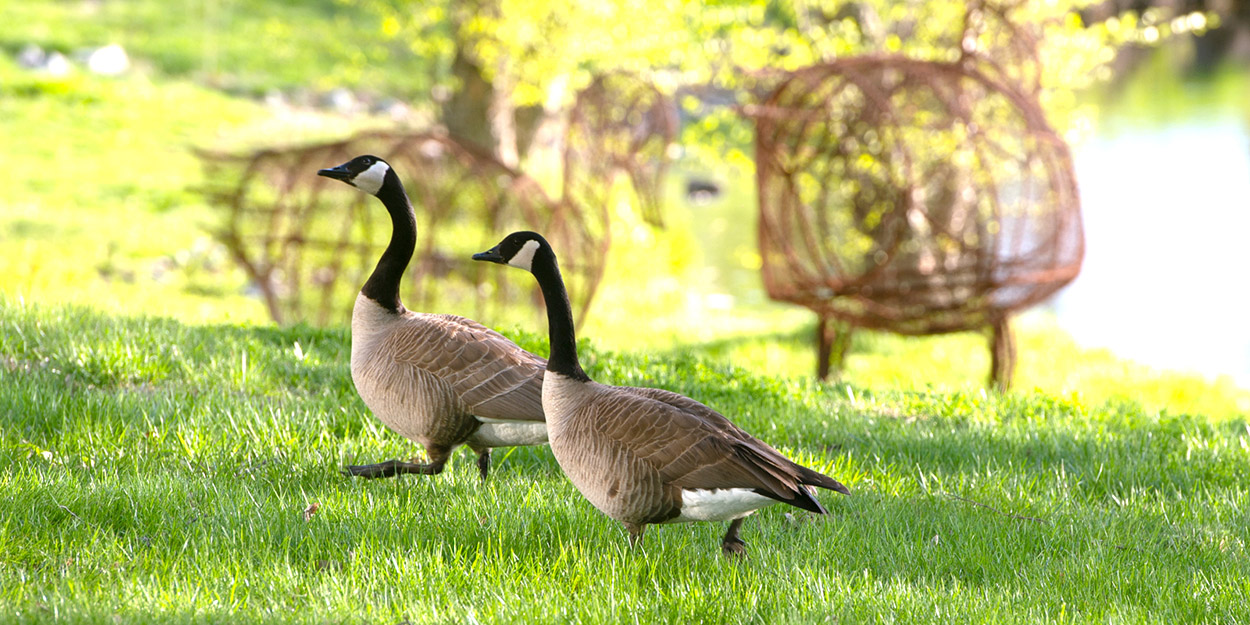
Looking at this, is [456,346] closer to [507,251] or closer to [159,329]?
[507,251]

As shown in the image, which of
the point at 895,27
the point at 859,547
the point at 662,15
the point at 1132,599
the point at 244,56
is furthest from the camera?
the point at 244,56

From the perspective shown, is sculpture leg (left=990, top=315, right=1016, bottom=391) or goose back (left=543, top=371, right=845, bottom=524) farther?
sculpture leg (left=990, top=315, right=1016, bottom=391)

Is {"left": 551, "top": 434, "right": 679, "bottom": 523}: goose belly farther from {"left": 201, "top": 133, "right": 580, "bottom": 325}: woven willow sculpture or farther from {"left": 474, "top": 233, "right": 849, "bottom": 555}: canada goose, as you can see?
{"left": 201, "top": 133, "right": 580, "bottom": 325}: woven willow sculpture

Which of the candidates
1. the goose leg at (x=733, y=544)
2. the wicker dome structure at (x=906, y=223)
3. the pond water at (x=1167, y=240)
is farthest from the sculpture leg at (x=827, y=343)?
the goose leg at (x=733, y=544)

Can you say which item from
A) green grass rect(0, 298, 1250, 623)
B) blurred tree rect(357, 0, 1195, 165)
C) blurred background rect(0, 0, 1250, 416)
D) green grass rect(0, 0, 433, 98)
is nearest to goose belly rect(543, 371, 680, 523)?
green grass rect(0, 298, 1250, 623)

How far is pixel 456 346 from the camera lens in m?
4.39

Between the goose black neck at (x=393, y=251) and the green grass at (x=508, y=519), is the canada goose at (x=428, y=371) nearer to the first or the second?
the goose black neck at (x=393, y=251)

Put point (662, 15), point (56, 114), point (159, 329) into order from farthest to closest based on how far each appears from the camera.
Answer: point (56, 114), point (662, 15), point (159, 329)

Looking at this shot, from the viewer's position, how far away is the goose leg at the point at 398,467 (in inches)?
179

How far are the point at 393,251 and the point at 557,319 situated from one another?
46.1 inches

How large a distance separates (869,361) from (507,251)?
9155 mm

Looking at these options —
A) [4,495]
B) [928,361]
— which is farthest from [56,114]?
[4,495]

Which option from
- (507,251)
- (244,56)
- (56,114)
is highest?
(244,56)

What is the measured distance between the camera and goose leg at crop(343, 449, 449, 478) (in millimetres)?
4547
